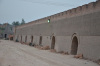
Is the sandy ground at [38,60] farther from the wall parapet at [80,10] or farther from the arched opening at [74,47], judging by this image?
the wall parapet at [80,10]

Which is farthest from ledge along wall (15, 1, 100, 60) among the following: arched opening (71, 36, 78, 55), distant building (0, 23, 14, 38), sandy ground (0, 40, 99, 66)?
distant building (0, 23, 14, 38)

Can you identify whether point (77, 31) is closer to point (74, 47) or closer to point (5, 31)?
point (74, 47)

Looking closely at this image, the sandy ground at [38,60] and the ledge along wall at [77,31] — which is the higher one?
the ledge along wall at [77,31]

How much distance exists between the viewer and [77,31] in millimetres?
16234

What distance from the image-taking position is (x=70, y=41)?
1755cm

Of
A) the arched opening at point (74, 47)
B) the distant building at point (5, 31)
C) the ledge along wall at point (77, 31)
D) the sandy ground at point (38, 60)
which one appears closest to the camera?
the sandy ground at point (38, 60)

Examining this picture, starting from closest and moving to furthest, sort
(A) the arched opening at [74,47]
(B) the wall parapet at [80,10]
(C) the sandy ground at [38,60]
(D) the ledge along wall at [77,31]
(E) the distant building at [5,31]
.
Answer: (C) the sandy ground at [38,60] < (D) the ledge along wall at [77,31] < (B) the wall parapet at [80,10] < (A) the arched opening at [74,47] < (E) the distant building at [5,31]

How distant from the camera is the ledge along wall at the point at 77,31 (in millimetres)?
13492

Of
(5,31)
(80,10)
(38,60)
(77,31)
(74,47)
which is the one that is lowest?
(38,60)

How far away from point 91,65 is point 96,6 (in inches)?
199

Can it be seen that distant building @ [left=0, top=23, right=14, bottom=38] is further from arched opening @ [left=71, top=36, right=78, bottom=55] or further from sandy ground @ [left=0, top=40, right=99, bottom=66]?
arched opening @ [left=71, top=36, right=78, bottom=55]

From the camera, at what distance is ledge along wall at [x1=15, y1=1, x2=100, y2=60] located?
13.5 m

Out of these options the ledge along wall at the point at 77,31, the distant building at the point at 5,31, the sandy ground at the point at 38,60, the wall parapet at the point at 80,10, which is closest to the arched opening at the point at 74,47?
the ledge along wall at the point at 77,31

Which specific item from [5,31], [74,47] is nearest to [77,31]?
[74,47]
